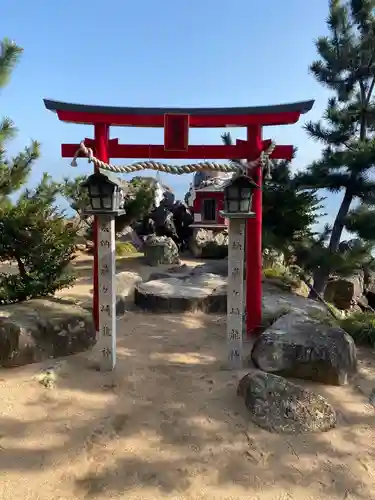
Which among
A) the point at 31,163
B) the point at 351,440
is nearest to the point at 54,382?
the point at 351,440

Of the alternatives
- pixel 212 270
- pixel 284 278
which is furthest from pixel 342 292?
pixel 212 270

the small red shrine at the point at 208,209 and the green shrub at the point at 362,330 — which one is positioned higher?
the small red shrine at the point at 208,209

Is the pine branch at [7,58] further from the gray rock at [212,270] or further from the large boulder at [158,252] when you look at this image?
the large boulder at [158,252]

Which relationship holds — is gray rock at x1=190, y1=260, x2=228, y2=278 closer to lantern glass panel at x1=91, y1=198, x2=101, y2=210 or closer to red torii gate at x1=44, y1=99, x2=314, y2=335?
red torii gate at x1=44, y1=99, x2=314, y2=335

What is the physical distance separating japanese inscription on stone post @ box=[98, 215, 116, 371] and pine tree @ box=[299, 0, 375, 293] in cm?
536

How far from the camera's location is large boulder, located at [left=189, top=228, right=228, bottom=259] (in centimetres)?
1611

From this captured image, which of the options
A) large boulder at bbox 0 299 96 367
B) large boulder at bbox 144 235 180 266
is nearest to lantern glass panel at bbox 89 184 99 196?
large boulder at bbox 0 299 96 367

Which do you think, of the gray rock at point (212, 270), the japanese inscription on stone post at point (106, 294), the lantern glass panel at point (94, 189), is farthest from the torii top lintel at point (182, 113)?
the gray rock at point (212, 270)

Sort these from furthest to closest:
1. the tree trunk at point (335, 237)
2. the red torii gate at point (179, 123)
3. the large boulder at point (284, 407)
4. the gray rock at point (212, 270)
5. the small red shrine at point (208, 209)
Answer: the small red shrine at point (208, 209) < the gray rock at point (212, 270) < the tree trunk at point (335, 237) < the red torii gate at point (179, 123) < the large boulder at point (284, 407)

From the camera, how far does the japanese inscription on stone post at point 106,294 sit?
4801 mm

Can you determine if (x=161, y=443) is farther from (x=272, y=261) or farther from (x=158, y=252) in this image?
(x=158, y=252)

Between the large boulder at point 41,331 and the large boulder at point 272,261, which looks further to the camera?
the large boulder at point 272,261

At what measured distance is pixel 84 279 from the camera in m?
11.2

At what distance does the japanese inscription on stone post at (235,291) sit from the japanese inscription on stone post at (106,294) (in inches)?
57.0
